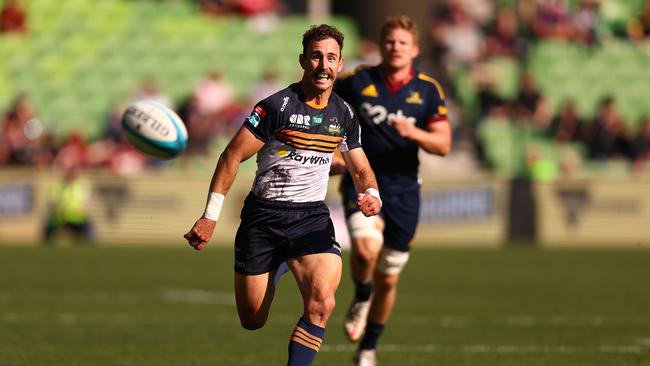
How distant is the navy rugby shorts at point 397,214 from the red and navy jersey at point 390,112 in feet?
0.24

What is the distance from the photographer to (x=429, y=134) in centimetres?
988

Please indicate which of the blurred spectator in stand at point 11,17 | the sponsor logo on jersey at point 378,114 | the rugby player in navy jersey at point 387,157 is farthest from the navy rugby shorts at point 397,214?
the blurred spectator in stand at point 11,17

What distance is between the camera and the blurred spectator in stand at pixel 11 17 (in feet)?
88.6

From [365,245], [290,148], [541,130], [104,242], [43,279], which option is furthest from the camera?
[541,130]

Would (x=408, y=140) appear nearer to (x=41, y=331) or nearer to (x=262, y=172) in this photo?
(x=262, y=172)

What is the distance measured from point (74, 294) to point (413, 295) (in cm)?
402

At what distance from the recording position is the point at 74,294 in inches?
612

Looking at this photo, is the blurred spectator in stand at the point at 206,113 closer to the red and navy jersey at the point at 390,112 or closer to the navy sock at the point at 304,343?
the red and navy jersey at the point at 390,112

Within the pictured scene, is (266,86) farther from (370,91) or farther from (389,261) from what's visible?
(389,261)

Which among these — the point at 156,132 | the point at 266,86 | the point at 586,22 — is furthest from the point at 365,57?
the point at 156,132

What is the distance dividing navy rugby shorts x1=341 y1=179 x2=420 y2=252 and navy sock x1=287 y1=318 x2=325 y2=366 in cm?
282

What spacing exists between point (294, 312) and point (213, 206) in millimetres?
6796

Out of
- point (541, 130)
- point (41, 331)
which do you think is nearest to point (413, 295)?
point (41, 331)

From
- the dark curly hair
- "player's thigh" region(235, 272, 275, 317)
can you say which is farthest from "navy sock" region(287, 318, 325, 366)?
the dark curly hair
